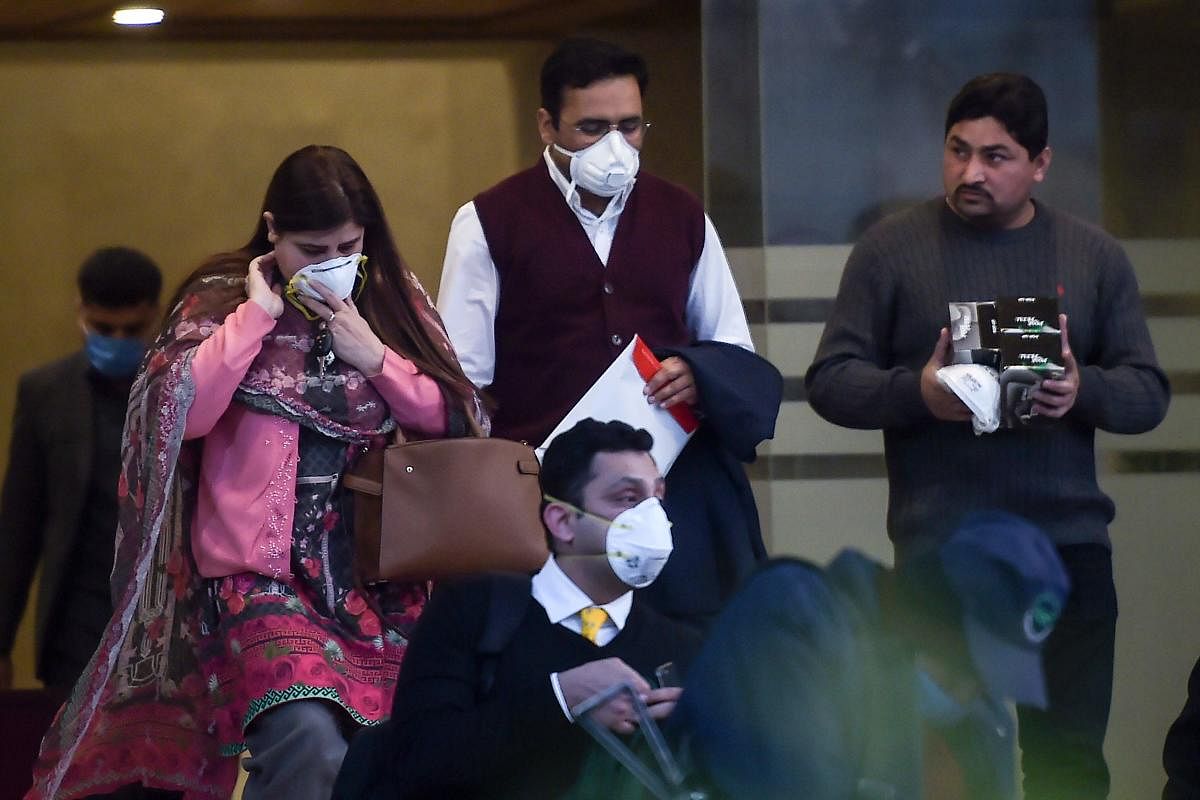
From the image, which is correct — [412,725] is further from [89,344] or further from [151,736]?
[89,344]

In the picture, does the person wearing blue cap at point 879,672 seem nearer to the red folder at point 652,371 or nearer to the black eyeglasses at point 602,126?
the red folder at point 652,371

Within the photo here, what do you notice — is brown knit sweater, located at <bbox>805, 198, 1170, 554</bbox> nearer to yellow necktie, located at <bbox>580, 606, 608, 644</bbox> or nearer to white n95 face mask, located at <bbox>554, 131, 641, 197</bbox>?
white n95 face mask, located at <bbox>554, 131, 641, 197</bbox>

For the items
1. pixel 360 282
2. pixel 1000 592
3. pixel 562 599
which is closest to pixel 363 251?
pixel 360 282

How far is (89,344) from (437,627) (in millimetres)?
2101

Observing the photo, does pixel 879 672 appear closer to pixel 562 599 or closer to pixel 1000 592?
pixel 1000 592

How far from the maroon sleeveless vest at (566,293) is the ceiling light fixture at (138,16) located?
3489mm

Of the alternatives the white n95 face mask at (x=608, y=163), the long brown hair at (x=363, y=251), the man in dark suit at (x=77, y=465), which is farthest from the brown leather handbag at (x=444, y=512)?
the man in dark suit at (x=77, y=465)

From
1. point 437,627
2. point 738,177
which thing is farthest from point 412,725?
point 738,177

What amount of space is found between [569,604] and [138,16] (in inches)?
195

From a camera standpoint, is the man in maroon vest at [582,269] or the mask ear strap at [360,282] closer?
the mask ear strap at [360,282]

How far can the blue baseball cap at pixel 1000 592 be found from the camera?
8.52 feet

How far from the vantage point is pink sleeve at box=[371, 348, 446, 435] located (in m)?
3.79

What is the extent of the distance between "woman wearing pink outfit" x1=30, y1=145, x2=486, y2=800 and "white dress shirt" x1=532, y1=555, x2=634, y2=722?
27.7 inches

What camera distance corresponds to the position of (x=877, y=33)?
20.3 feet
